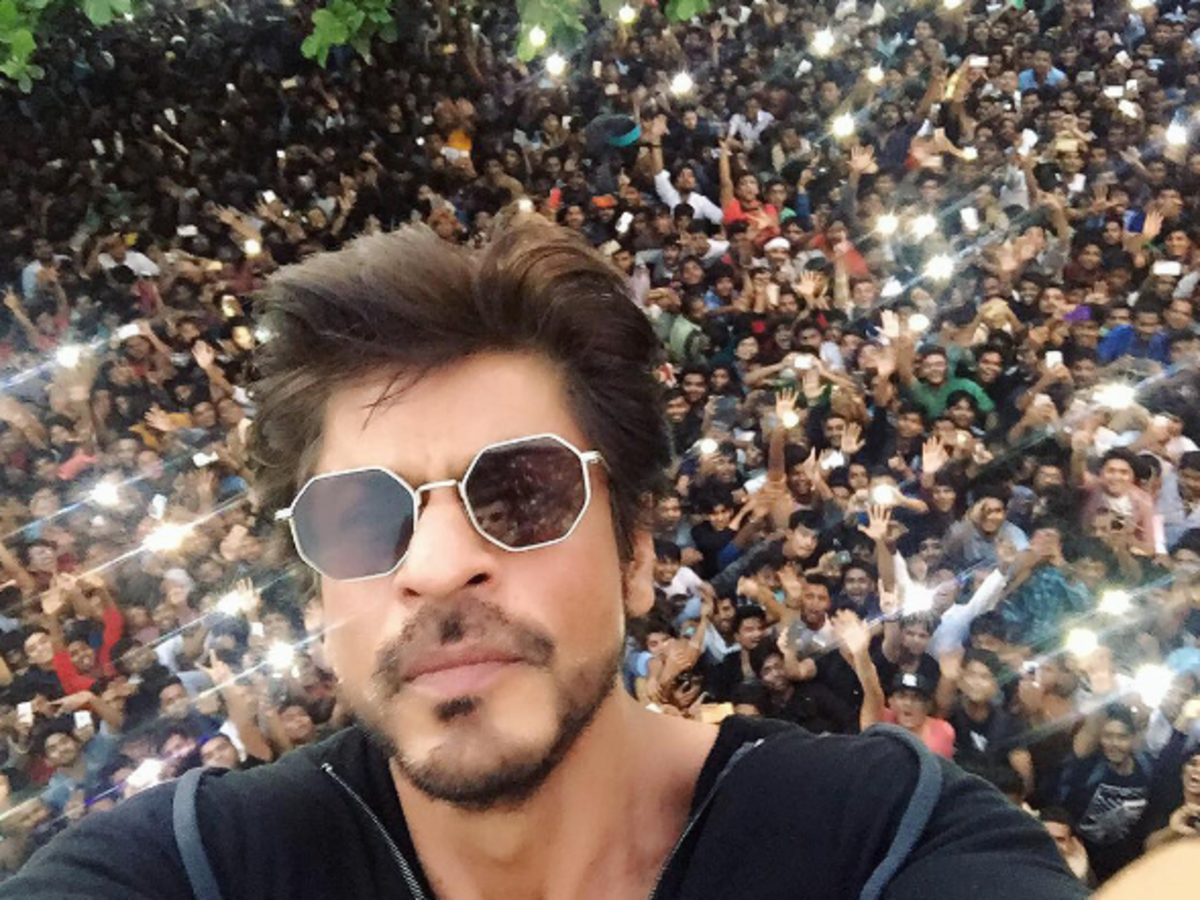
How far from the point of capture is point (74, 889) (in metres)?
0.61

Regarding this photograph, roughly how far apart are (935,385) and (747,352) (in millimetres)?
614

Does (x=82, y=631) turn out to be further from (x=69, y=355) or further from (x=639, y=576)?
(x=639, y=576)

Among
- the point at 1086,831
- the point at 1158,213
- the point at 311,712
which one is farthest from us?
the point at 1158,213

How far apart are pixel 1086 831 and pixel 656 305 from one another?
6.76ft

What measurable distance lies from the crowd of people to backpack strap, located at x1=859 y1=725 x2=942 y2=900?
1.14m

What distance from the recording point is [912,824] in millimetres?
610

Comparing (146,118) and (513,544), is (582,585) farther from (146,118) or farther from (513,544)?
(146,118)

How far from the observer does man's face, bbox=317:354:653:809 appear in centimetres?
65

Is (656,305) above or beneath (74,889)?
beneath

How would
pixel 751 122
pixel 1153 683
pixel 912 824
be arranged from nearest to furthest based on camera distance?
1. pixel 912 824
2. pixel 1153 683
3. pixel 751 122

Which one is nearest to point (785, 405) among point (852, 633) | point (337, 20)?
point (852, 633)

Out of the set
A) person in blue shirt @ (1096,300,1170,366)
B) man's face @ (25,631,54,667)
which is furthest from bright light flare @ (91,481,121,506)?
person in blue shirt @ (1096,300,1170,366)

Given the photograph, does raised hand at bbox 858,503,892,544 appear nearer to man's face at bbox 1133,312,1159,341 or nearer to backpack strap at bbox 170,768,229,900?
man's face at bbox 1133,312,1159,341

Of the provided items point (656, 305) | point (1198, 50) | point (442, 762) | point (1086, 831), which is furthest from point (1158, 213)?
point (442, 762)
